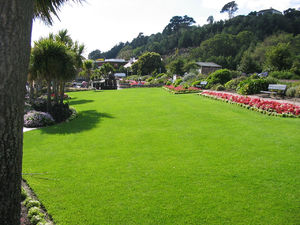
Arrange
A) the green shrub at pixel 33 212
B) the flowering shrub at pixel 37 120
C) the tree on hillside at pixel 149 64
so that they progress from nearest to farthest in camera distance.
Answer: the green shrub at pixel 33 212 < the flowering shrub at pixel 37 120 < the tree on hillside at pixel 149 64

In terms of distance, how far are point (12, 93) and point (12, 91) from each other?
0.06 feet

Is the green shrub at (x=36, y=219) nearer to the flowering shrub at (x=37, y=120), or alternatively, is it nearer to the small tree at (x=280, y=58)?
the flowering shrub at (x=37, y=120)

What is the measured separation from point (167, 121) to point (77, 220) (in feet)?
22.7

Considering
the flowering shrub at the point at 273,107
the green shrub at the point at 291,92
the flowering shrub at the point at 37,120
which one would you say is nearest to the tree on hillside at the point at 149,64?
the green shrub at the point at 291,92

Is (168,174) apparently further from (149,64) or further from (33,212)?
(149,64)

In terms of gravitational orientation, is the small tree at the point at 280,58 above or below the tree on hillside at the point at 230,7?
below

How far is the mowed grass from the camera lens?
3449 millimetres

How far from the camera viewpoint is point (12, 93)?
6.50ft

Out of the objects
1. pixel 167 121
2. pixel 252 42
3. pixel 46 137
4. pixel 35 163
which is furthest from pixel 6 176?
pixel 252 42

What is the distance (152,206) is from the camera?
11.9 ft

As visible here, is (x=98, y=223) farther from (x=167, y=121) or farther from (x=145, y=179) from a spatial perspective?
(x=167, y=121)

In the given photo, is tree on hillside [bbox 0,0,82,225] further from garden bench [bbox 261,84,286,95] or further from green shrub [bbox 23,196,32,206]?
garden bench [bbox 261,84,286,95]

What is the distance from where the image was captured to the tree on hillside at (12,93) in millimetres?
1909

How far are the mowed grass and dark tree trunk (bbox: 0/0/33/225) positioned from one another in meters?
1.34
